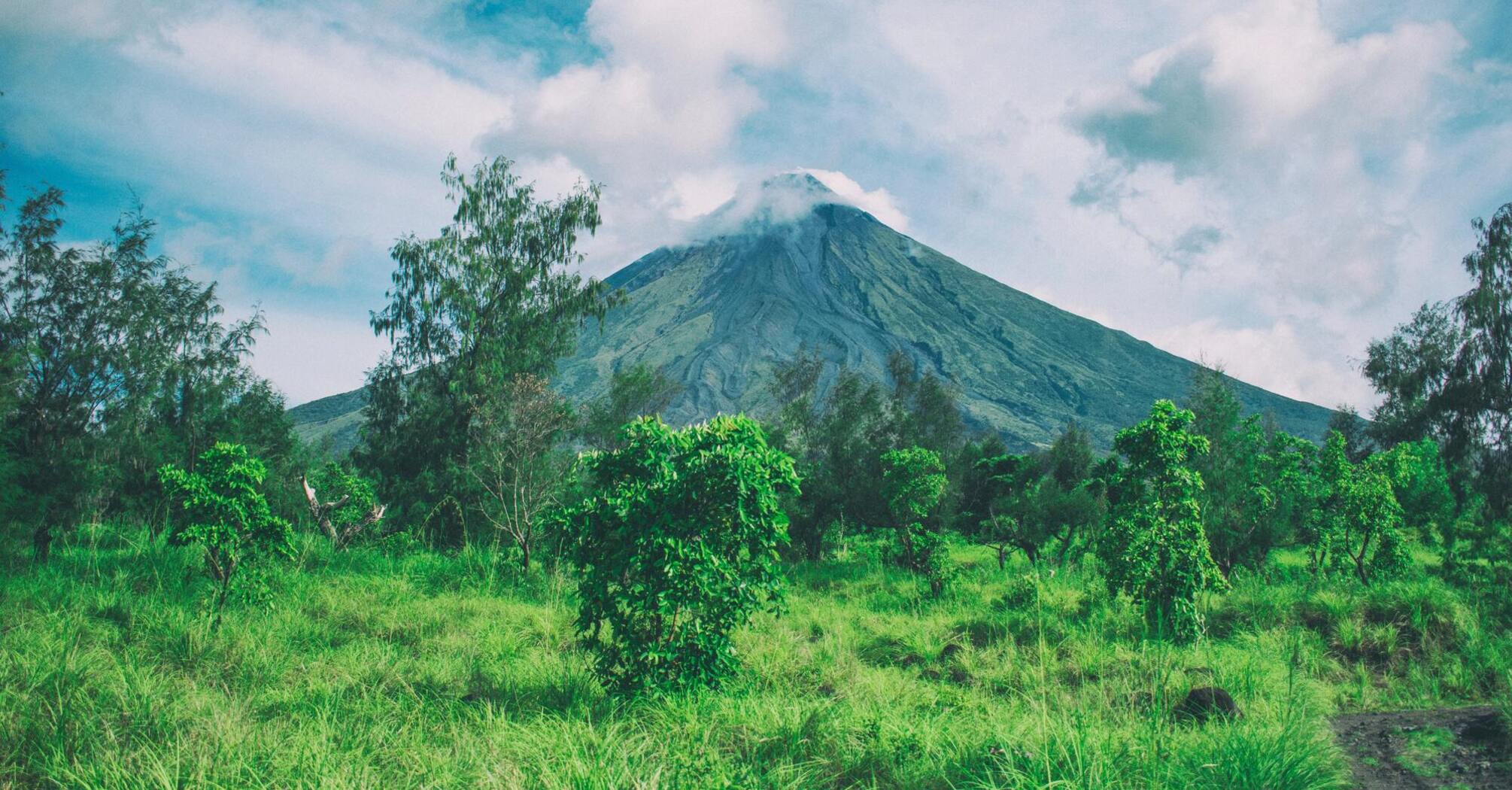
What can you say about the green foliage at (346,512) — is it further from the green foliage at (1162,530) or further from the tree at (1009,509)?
the tree at (1009,509)

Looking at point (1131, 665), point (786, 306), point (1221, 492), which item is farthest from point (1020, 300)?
A: point (1131, 665)

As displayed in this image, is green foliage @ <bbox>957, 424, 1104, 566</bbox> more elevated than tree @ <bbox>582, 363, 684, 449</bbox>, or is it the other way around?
tree @ <bbox>582, 363, 684, 449</bbox>

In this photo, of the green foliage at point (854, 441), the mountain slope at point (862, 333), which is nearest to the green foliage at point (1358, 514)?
the green foliage at point (854, 441)

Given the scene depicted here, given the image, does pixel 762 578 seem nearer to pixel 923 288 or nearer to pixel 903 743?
pixel 903 743

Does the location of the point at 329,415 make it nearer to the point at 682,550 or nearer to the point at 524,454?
the point at 524,454

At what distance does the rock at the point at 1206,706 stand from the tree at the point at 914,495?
954 cm

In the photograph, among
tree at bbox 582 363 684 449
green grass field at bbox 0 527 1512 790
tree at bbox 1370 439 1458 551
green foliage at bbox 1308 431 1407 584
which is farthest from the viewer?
tree at bbox 582 363 684 449

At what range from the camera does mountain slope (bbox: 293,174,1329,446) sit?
12962 centimetres

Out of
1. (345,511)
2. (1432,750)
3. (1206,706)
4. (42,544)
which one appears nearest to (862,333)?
(345,511)

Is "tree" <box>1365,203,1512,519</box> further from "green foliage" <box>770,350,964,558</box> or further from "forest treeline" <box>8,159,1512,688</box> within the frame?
"green foliage" <box>770,350,964,558</box>

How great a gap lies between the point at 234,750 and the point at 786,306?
483 ft

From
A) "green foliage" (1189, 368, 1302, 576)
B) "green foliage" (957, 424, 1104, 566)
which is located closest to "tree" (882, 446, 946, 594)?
"green foliage" (957, 424, 1104, 566)

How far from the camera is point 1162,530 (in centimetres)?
930

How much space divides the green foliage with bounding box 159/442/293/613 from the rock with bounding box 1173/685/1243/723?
9.91m
